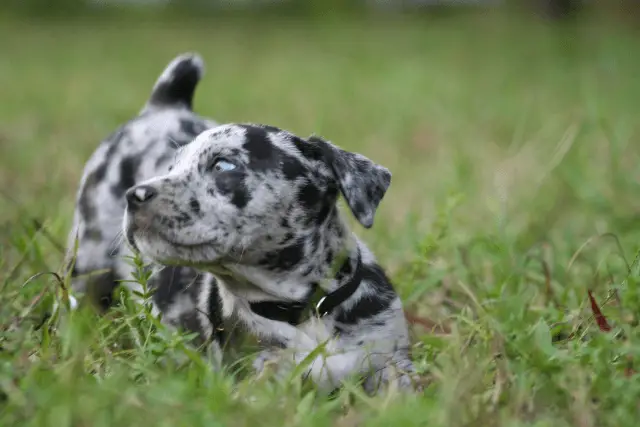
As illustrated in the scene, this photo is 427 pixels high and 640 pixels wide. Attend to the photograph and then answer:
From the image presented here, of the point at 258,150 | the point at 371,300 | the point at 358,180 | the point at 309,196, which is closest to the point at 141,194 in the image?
the point at 258,150

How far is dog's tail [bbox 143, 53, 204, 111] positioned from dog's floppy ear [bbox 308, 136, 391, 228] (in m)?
1.46

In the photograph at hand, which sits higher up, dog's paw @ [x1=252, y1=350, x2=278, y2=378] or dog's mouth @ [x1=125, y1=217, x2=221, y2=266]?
dog's mouth @ [x1=125, y1=217, x2=221, y2=266]

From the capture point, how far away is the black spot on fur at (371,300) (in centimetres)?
334

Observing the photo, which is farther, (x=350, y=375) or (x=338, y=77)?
(x=338, y=77)

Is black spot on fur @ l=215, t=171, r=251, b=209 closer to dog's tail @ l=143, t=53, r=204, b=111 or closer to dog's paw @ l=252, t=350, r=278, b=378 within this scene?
dog's paw @ l=252, t=350, r=278, b=378

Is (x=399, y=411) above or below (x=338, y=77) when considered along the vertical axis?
above

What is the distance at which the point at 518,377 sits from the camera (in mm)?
2844

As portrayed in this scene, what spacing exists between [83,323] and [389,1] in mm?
18612

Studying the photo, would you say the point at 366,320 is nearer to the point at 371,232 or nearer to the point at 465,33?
the point at 371,232

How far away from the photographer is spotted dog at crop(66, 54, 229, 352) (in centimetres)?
440

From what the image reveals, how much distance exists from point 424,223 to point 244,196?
8.23 feet

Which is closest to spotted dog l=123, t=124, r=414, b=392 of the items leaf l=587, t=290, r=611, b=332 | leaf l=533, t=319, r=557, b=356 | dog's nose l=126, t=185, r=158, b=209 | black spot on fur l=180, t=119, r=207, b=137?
dog's nose l=126, t=185, r=158, b=209

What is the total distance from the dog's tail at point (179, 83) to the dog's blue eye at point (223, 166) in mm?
1504

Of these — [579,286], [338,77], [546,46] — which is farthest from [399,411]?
[546,46]
